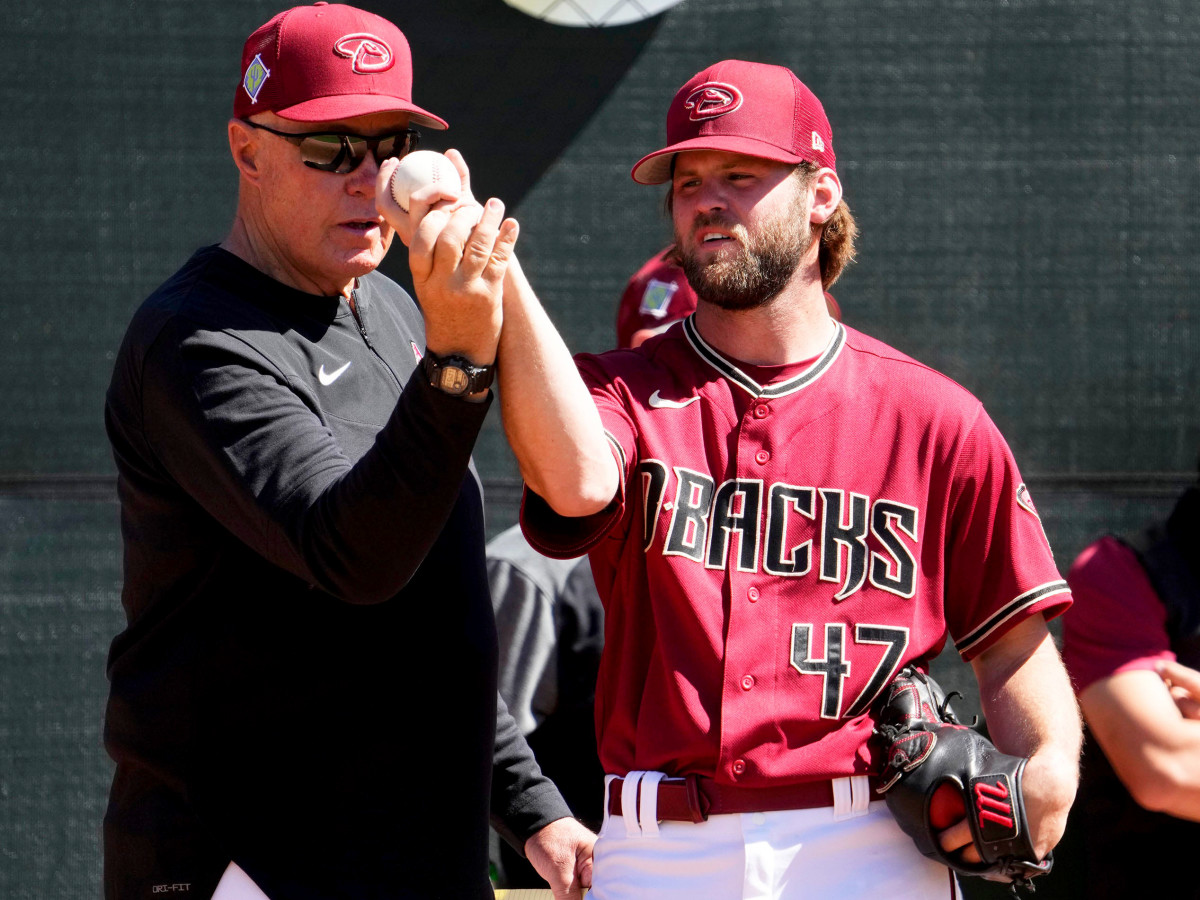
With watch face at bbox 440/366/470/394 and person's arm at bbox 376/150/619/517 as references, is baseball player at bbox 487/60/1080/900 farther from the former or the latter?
watch face at bbox 440/366/470/394

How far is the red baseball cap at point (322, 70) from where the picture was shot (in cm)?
159

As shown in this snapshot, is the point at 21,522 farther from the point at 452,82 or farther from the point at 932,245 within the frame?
the point at 932,245

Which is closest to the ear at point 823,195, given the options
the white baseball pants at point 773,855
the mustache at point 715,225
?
the mustache at point 715,225

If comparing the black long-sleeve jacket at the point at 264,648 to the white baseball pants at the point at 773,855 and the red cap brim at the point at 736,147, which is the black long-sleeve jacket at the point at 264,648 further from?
the red cap brim at the point at 736,147

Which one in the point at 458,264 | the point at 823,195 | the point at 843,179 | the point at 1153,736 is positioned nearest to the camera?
the point at 458,264

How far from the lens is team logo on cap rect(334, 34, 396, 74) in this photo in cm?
161

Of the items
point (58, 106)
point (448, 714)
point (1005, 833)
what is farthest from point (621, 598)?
point (58, 106)

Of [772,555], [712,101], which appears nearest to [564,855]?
[772,555]

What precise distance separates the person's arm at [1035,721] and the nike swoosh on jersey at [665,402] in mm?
544

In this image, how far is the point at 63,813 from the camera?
2836 mm

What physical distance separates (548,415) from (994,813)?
2.46ft

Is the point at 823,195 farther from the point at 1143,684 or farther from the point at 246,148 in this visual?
the point at 1143,684

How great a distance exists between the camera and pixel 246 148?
1.68m

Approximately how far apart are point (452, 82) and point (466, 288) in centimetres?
189
